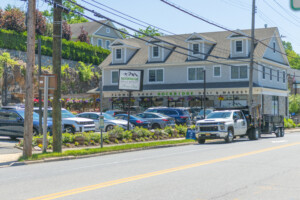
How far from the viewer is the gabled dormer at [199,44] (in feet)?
165

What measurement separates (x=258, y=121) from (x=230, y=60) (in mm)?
18554

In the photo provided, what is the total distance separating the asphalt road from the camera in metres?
9.10

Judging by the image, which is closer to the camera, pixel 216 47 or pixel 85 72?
pixel 216 47

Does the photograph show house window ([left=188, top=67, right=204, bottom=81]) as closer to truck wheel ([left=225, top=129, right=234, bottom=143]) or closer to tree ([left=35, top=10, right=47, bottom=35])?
tree ([left=35, top=10, right=47, bottom=35])

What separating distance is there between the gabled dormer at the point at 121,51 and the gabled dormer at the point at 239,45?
12589 mm

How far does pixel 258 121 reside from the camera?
1206 inches

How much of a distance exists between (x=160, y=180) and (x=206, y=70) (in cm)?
3979

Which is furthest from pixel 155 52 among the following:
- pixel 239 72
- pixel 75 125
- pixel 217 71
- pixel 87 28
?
pixel 75 125

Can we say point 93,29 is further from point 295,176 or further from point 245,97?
point 295,176

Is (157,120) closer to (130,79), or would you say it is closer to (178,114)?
(178,114)

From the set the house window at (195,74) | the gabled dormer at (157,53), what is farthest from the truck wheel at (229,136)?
the gabled dormer at (157,53)

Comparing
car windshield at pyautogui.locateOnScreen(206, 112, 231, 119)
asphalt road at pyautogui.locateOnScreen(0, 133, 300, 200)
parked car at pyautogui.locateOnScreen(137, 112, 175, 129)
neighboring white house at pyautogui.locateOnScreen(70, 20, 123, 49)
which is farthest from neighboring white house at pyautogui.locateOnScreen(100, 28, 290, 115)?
asphalt road at pyautogui.locateOnScreen(0, 133, 300, 200)

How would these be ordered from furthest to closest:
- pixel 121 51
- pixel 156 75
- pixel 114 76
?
pixel 121 51
pixel 114 76
pixel 156 75

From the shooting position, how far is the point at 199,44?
50.8 metres
